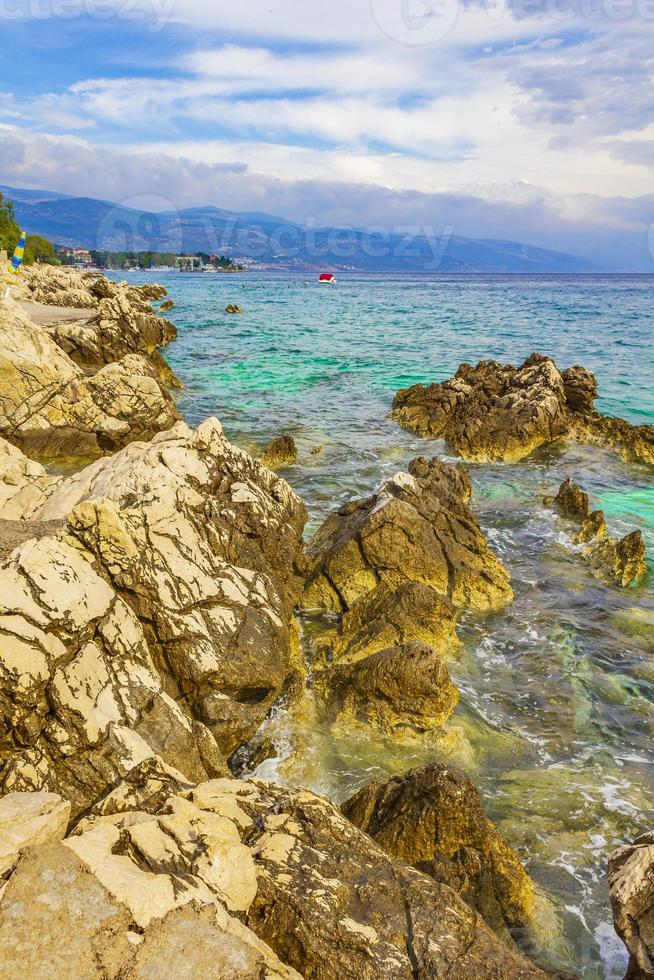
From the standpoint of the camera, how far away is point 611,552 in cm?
1131

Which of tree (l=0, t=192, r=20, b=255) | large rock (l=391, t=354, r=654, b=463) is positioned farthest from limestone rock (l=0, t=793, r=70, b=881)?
tree (l=0, t=192, r=20, b=255)

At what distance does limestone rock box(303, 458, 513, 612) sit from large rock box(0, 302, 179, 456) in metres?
7.82

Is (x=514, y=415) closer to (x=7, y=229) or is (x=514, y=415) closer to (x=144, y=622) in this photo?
(x=144, y=622)

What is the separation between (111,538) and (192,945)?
4.08m

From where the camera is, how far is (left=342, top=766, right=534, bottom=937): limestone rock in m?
4.81

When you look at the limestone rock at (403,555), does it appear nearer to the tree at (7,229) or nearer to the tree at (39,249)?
the tree at (7,229)

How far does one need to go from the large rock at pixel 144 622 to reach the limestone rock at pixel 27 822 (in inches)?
46.5

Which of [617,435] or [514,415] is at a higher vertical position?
[514,415]

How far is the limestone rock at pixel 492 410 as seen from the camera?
18.1 m

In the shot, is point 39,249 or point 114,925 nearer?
point 114,925

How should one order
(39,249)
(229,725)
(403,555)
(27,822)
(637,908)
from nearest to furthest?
1. (27,822)
2. (637,908)
3. (229,725)
4. (403,555)
5. (39,249)

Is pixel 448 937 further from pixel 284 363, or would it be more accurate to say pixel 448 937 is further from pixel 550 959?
pixel 284 363

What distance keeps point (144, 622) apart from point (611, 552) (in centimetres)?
828

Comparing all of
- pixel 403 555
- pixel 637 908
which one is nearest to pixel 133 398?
pixel 403 555
